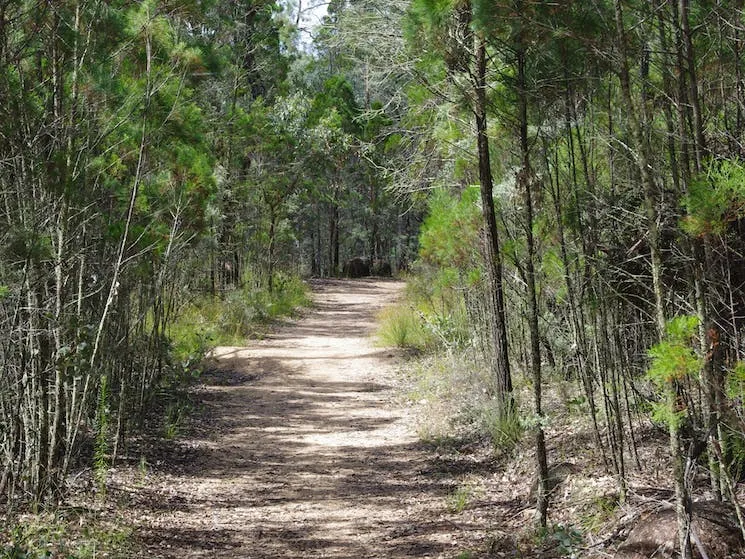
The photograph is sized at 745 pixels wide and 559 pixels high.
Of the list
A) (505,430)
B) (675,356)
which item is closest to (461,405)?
(505,430)

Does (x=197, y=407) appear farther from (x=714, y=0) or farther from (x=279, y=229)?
(x=279, y=229)

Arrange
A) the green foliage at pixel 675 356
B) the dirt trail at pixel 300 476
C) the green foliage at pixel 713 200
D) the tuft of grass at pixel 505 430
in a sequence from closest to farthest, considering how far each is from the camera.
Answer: the green foliage at pixel 675 356
the green foliage at pixel 713 200
the dirt trail at pixel 300 476
the tuft of grass at pixel 505 430

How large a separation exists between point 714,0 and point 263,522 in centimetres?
441

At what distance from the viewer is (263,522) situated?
5.36m

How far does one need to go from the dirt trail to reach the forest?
0.62 meters

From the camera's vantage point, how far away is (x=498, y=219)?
758 cm

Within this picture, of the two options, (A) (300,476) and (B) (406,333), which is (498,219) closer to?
(A) (300,476)

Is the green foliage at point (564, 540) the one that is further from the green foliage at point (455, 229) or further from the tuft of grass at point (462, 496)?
the green foliage at point (455, 229)

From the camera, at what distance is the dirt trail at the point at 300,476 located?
4.96m

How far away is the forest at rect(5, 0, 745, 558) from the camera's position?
3.62 m

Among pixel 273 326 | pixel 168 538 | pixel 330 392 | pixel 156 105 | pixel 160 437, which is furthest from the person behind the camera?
pixel 273 326

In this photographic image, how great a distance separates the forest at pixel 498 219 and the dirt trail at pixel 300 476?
0.62 metres

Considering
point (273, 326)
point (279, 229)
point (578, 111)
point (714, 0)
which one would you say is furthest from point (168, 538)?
point (279, 229)

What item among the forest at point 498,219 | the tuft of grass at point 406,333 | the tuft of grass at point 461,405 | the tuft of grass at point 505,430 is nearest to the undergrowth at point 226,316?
the forest at point 498,219
